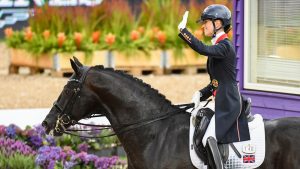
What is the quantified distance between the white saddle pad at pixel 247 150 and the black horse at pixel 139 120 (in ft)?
0.16

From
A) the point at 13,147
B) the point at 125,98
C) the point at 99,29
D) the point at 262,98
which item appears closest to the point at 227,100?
the point at 125,98

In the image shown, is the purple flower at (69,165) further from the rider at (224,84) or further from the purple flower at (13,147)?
the rider at (224,84)

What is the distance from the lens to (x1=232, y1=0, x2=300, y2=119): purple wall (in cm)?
996

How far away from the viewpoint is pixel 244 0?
10656 millimetres

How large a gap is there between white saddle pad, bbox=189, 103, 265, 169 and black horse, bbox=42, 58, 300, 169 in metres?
0.05

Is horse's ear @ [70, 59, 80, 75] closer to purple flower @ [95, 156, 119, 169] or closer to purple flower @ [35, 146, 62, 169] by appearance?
purple flower @ [35, 146, 62, 169]

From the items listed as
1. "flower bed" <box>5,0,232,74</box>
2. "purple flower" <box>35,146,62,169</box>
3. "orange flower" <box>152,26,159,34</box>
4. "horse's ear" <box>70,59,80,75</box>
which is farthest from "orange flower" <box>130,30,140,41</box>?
"horse's ear" <box>70,59,80,75</box>

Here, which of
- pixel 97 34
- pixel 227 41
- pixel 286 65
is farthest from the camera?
pixel 97 34

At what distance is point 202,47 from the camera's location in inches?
249

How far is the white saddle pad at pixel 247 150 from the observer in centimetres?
658

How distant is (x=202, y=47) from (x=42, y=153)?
3.26 metres

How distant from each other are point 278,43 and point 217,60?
409cm

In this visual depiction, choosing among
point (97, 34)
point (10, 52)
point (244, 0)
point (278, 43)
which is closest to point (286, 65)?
point (278, 43)

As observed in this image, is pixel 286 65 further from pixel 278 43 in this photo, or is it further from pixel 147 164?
pixel 147 164
